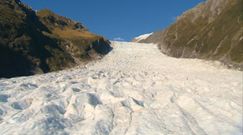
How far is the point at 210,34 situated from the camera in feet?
188

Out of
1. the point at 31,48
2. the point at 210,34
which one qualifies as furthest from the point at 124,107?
the point at 210,34

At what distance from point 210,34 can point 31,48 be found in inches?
992

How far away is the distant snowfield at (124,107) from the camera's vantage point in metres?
20.0

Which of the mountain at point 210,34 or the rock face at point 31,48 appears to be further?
the rock face at point 31,48

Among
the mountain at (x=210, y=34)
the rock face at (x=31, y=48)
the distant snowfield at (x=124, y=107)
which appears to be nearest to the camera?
the distant snowfield at (x=124, y=107)

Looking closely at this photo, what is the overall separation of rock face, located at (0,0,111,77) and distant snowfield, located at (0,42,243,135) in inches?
654

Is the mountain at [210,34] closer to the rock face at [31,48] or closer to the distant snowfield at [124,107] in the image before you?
the rock face at [31,48]

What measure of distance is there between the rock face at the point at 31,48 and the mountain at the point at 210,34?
46.1 feet

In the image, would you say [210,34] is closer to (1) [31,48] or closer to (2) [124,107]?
(1) [31,48]

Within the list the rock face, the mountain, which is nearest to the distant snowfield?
the mountain

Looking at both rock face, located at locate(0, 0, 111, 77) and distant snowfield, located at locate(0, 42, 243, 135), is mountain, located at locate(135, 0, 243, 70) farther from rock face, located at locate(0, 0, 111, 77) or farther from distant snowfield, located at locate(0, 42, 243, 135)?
distant snowfield, located at locate(0, 42, 243, 135)

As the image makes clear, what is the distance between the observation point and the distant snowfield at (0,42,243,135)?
20000 mm

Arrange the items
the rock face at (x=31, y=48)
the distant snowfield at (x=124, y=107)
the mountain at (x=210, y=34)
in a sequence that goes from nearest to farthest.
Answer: the distant snowfield at (x=124, y=107)
the mountain at (x=210, y=34)
the rock face at (x=31, y=48)

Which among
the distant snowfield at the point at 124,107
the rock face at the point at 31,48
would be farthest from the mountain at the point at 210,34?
the distant snowfield at the point at 124,107
